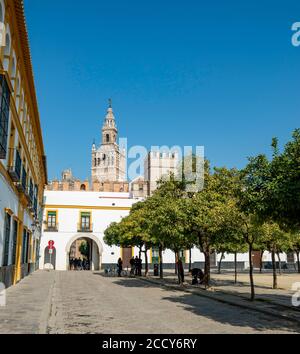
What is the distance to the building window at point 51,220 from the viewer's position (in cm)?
4862

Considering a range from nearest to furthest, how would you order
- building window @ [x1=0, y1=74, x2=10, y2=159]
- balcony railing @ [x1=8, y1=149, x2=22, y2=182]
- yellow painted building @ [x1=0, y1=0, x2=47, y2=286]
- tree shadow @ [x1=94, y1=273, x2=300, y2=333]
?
tree shadow @ [x1=94, y1=273, x2=300, y2=333]
building window @ [x1=0, y1=74, x2=10, y2=159]
yellow painted building @ [x1=0, y1=0, x2=47, y2=286]
balcony railing @ [x1=8, y1=149, x2=22, y2=182]

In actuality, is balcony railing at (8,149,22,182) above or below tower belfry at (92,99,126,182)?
below

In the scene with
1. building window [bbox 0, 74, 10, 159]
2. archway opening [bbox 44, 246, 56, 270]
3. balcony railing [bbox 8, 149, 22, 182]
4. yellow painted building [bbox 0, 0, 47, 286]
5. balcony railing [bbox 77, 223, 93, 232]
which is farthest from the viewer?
balcony railing [bbox 77, 223, 93, 232]

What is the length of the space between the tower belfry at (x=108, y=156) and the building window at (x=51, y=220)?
79664 millimetres

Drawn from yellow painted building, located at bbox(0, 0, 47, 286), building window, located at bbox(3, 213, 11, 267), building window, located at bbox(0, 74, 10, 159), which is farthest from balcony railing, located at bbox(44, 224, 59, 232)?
building window, located at bbox(0, 74, 10, 159)

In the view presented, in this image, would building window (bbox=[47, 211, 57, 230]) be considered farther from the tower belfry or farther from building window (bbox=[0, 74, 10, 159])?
the tower belfry

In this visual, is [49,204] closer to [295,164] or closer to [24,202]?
[24,202]

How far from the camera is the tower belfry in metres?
132

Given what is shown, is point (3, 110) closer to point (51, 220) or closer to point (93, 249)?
point (51, 220)

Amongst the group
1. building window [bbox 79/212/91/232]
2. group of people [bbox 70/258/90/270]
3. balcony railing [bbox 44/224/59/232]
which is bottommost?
group of people [bbox 70/258/90/270]

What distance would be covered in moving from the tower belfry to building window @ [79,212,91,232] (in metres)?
79.2

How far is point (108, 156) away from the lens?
137 metres

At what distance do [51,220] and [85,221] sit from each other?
3858 millimetres

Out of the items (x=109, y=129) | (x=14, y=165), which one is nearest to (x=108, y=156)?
(x=109, y=129)
